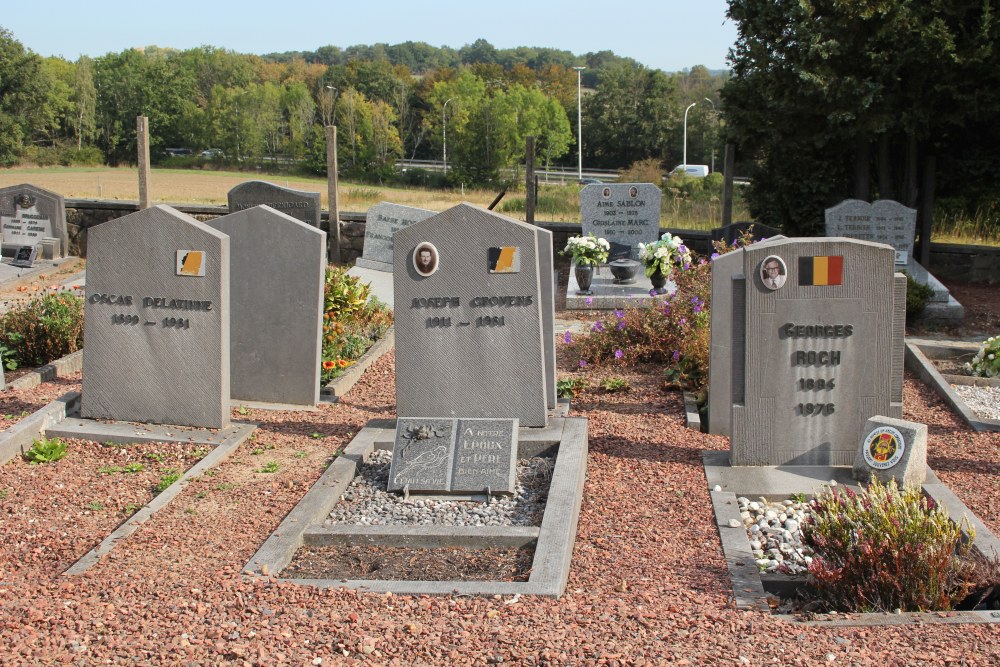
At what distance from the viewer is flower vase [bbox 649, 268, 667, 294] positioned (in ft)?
41.3

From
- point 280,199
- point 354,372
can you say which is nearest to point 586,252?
point 280,199

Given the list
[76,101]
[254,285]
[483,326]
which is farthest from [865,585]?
[76,101]

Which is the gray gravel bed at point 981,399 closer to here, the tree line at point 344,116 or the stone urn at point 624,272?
the stone urn at point 624,272

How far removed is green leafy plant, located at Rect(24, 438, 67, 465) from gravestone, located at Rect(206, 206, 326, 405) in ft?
6.34

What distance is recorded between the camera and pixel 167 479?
604 centimetres

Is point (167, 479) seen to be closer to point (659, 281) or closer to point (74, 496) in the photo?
point (74, 496)

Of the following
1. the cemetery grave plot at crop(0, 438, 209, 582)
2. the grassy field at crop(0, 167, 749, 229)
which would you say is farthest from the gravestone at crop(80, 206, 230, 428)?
the grassy field at crop(0, 167, 749, 229)

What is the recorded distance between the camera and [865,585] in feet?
14.0

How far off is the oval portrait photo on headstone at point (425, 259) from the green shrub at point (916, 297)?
24.5 ft

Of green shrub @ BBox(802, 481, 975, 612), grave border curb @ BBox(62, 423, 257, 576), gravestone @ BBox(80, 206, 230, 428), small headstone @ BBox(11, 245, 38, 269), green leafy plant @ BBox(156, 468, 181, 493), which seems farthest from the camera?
small headstone @ BBox(11, 245, 38, 269)

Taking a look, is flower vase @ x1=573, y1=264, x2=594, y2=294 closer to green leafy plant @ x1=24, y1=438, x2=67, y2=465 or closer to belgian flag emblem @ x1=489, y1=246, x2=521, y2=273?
belgian flag emblem @ x1=489, y1=246, x2=521, y2=273

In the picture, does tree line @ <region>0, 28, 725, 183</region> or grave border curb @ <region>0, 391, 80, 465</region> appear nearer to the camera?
grave border curb @ <region>0, 391, 80, 465</region>

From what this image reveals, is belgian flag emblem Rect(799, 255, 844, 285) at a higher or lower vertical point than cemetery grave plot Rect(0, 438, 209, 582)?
higher

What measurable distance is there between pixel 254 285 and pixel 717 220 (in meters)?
14.9
